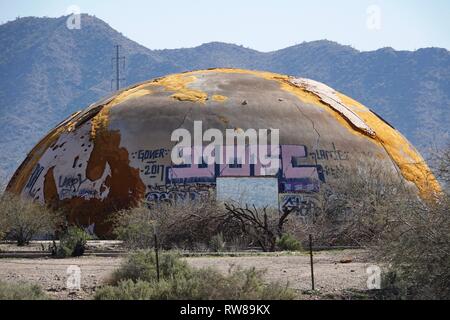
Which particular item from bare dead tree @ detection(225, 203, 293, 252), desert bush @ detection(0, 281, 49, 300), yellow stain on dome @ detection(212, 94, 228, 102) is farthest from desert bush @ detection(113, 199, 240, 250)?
desert bush @ detection(0, 281, 49, 300)

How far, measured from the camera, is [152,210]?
84.7 feet

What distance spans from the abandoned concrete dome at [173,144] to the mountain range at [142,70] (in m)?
102

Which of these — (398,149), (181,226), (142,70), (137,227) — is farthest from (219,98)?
(142,70)

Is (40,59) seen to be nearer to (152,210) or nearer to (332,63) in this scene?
(332,63)

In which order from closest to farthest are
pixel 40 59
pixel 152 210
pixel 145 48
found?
pixel 152 210 → pixel 40 59 → pixel 145 48

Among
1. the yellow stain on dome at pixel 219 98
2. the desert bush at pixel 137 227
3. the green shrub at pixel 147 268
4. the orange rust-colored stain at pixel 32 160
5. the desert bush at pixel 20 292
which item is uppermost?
the yellow stain on dome at pixel 219 98

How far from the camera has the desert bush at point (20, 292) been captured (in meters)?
11.6

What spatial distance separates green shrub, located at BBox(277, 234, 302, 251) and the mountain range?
112 m

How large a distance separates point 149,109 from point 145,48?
535ft

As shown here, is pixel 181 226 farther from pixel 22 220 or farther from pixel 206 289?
pixel 206 289

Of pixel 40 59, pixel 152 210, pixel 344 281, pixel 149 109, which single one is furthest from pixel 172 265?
pixel 40 59

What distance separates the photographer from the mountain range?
150 m

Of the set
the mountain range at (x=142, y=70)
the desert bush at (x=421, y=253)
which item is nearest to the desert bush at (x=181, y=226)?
the desert bush at (x=421, y=253)

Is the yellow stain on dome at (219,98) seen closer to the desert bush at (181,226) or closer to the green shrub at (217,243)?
the desert bush at (181,226)
